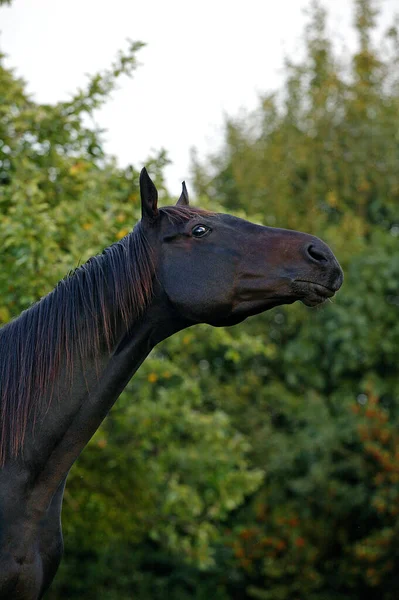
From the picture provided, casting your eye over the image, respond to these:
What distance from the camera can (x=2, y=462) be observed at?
300 cm

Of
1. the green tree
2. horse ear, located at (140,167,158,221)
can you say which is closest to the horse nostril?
horse ear, located at (140,167,158,221)

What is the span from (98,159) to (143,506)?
3.72 metres

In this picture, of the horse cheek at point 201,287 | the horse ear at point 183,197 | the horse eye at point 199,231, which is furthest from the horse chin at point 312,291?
the horse ear at point 183,197

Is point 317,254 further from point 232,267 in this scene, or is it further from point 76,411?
point 76,411

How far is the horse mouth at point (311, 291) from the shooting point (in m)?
3.12

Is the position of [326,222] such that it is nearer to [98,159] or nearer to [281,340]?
[281,340]

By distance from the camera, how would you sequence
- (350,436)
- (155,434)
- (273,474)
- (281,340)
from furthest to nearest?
(281,340) → (273,474) → (350,436) → (155,434)

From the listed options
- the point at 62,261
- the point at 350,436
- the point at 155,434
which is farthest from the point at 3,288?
the point at 350,436

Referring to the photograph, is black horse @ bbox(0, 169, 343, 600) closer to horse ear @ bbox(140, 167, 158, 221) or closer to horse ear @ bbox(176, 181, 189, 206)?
horse ear @ bbox(140, 167, 158, 221)

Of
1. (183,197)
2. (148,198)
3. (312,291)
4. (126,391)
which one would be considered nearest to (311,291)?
(312,291)

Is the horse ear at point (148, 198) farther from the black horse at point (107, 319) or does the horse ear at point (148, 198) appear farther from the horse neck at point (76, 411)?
the horse neck at point (76, 411)

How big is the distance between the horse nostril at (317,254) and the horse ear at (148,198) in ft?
1.96

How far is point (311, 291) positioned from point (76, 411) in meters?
0.93

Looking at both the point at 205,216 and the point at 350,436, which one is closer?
the point at 205,216
